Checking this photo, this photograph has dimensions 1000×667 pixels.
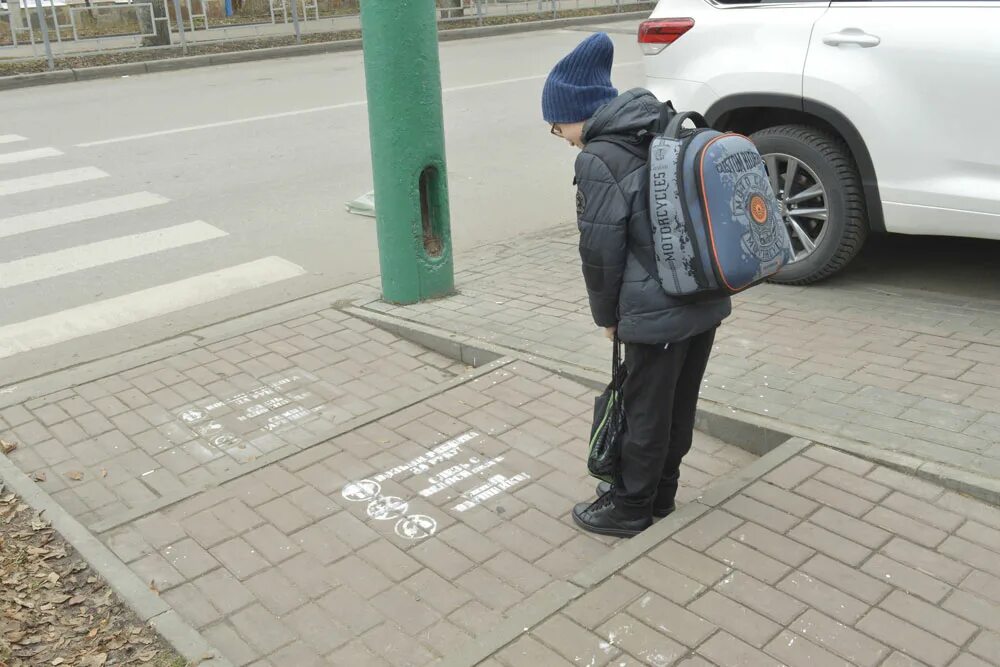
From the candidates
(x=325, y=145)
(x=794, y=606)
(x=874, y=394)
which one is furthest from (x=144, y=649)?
(x=325, y=145)

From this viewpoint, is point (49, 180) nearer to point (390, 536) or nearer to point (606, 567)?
point (390, 536)

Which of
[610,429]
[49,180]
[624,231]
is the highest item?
[624,231]

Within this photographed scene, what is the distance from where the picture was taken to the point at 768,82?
227 inches

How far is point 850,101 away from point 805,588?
126 inches

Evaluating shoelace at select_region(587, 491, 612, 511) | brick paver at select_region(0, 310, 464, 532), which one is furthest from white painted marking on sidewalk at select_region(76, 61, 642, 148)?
shoelace at select_region(587, 491, 612, 511)

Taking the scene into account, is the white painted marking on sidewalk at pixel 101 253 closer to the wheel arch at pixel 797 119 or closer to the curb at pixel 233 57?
the wheel arch at pixel 797 119

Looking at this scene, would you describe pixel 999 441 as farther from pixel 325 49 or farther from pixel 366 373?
pixel 325 49

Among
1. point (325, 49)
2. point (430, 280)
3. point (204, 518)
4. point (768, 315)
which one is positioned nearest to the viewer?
point (204, 518)

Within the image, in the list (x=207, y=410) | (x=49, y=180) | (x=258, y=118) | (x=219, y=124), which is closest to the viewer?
(x=207, y=410)

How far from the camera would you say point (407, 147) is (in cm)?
576

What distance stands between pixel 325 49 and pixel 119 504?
672 inches

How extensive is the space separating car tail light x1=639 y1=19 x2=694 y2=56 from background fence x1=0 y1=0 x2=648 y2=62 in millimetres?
14391

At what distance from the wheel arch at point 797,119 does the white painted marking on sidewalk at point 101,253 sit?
4.02 m

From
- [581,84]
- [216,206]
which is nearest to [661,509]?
[581,84]
